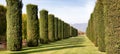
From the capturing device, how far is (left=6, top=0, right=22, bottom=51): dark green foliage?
94.6ft

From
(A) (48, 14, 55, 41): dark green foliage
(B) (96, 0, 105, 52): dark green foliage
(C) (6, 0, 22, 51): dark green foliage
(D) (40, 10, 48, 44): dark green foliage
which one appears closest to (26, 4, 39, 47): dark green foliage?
(C) (6, 0, 22, 51): dark green foliage

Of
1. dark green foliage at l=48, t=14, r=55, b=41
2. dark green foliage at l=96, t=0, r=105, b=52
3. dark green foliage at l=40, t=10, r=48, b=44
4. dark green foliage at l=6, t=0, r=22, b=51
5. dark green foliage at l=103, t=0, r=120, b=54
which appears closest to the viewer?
dark green foliage at l=103, t=0, r=120, b=54

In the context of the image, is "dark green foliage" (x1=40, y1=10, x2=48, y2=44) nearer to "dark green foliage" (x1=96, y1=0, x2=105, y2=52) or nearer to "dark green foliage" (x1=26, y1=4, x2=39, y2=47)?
"dark green foliage" (x1=26, y1=4, x2=39, y2=47)

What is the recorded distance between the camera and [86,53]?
74.4ft

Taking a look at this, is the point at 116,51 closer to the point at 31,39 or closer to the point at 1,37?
the point at 31,39

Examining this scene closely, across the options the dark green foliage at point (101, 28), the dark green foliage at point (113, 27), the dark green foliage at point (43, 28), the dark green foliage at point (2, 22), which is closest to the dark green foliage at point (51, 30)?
the dark green foliage at point (43, 28)

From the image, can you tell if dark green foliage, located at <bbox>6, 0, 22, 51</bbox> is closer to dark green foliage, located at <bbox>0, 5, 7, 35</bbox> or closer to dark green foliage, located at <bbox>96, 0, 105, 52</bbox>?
dark green foliage, located at <bbox>96, 0, 105, 52</bbox>

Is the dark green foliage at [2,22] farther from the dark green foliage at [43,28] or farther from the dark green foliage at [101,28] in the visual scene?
the dark green foliage at [101,28]

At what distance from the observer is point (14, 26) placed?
1151 inches

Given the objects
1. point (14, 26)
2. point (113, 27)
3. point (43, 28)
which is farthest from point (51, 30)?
point (113, 27)

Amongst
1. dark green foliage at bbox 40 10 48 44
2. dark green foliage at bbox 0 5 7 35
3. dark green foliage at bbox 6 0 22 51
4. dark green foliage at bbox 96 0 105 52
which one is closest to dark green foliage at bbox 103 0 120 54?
dark green foliage at bbox 96 0 105 52

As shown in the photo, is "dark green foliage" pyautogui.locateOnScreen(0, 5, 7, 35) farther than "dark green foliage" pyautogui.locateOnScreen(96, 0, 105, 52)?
Yes

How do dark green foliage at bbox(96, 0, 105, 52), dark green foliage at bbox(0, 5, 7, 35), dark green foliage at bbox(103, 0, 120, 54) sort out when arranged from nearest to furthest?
Result: 1. dark green foliage at bbox(103, 0, 120, 54)
2. dark green foliage at bbox(96, 0, 105, 52)
3. dark green foliage at bbox(0, 5, 7, 35)

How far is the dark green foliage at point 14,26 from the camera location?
2884 centimetres
